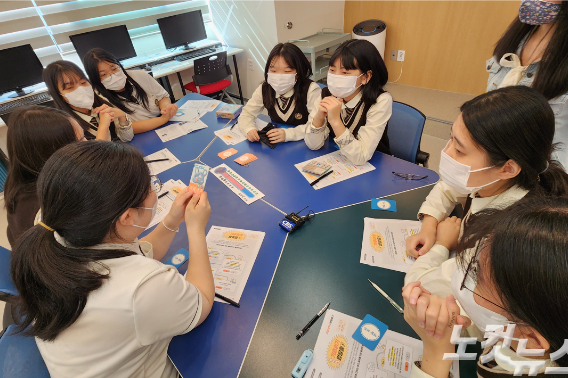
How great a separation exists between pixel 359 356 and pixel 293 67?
1.67m

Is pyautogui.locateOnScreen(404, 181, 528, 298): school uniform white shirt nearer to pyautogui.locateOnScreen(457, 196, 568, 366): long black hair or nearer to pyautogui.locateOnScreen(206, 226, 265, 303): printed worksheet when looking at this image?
pyautogui.locateOnScreen(457, 196, 568, 366): long black hair

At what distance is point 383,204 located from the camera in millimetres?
1271

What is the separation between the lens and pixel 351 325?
0.86m

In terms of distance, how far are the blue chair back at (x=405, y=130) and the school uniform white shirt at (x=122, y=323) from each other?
1514 mm

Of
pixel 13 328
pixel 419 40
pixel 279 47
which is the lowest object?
pixel 419 40

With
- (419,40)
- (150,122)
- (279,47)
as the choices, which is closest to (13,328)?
(150,122)

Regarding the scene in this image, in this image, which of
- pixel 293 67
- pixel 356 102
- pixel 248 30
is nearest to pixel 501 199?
pixel 356 102

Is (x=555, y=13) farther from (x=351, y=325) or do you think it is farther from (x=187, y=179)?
(x=187, y=179)

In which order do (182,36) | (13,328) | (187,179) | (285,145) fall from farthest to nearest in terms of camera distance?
(182,36)
(285,145)
(187,179)
(13,328)

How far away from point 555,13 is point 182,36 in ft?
13.6

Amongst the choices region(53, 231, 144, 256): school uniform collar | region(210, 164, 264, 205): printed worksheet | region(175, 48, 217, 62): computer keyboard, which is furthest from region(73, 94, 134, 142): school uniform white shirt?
region(175, 48, 217, 62): computer keyboard

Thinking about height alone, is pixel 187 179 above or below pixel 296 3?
below

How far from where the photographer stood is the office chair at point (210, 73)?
3.63 m

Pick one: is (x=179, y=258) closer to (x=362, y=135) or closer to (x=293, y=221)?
(x=293, y=221)
